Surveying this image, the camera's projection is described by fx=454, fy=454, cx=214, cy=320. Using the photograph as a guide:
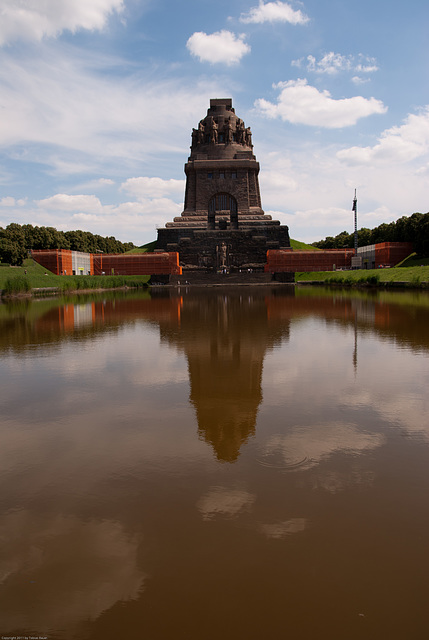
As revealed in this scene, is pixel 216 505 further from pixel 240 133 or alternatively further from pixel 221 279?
pixel 240 133

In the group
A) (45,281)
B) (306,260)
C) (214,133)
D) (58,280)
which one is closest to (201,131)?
(214,133)

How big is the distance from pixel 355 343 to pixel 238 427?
7.22 metres

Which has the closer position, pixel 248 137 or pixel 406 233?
pixel 406 233

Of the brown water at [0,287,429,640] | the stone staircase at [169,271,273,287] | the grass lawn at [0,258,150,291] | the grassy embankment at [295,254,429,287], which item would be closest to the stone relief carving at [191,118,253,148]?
the stone staircase at [169,271,273,287]

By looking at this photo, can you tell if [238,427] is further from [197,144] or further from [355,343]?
[197,144]

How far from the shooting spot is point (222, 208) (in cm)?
7744

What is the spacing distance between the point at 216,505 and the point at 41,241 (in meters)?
75.1

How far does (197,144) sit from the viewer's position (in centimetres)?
7950

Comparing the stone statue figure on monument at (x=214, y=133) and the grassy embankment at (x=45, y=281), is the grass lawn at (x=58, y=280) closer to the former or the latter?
the grassy embankment at (x=45, y=281)

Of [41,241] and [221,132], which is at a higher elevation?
[221,132]

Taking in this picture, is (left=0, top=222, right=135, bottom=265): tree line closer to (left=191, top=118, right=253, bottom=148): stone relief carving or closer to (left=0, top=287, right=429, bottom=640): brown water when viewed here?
(left=191, top=118, right=253, bottom=148): stone relief carving

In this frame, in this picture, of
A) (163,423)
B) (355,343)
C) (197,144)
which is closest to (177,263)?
(197,144)

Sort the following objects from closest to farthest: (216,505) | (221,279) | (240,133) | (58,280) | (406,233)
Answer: (216,505)
(58,280)
(221,279)
(406,233)
(240,133)

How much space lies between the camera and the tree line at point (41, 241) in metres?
51.9
